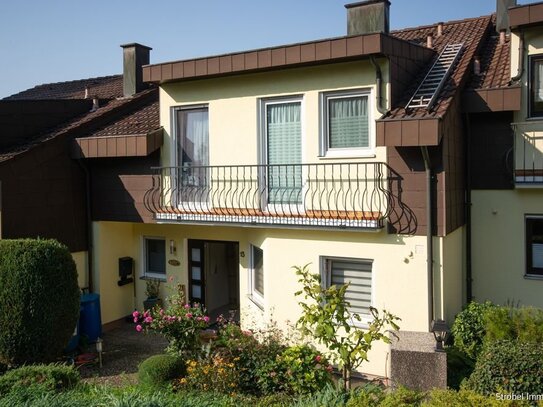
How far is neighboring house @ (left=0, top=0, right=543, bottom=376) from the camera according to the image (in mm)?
9914

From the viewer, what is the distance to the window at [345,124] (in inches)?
412

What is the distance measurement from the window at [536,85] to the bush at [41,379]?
9733 millimetres

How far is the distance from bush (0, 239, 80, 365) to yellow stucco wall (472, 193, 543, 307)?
8315 millimetres

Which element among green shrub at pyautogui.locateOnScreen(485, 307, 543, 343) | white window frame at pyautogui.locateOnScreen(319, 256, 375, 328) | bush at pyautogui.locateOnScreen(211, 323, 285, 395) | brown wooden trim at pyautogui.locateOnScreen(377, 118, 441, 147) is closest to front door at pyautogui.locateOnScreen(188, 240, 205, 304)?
bush at pyautogui.locateOnScreen(211, 323, 285, 395)

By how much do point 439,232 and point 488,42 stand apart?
6.06 metres

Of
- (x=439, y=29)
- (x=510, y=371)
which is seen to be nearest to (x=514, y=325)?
(x=510, y=371)

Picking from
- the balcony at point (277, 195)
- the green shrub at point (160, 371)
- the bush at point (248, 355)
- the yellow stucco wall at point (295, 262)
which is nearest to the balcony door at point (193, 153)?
the balcony at point (277, 195)

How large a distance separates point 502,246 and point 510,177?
1.38m

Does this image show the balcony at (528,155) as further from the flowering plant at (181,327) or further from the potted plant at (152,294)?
the potted plant at (152,294)

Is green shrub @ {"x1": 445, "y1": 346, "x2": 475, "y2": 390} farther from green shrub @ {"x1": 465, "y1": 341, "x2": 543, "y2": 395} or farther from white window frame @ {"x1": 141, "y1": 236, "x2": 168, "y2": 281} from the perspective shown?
white window frame @ {"x1": 141, "y1": 236, "x2": 168, "y2": 281}

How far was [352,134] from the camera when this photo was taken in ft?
34.8

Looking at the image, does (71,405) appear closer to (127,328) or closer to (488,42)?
(127,328)

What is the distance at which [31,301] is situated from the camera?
1043 cm

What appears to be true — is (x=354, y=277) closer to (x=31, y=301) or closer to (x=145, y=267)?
(x=31, y=301)
